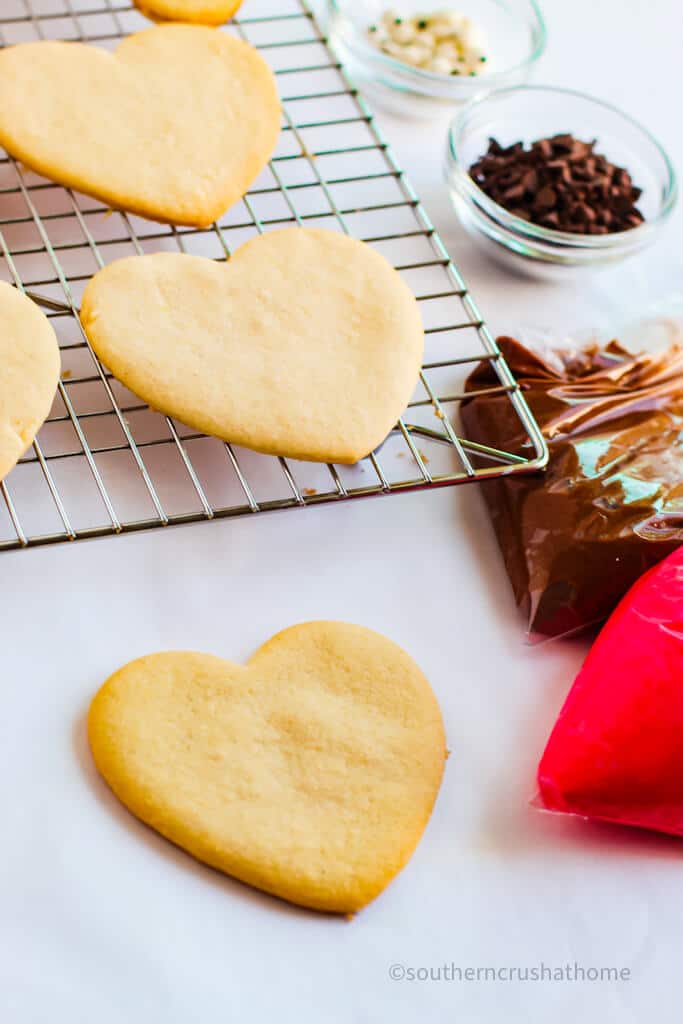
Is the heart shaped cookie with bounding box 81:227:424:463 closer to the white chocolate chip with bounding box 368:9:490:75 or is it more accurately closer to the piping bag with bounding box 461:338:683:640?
the piping bag with bounding box 461:338:683:640

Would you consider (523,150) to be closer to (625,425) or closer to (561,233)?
(561,233)

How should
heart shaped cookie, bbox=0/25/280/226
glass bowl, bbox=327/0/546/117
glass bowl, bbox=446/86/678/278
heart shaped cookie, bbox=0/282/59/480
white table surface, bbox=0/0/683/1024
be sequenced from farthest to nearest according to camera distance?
glass bowl, bbox=327/0/546/117 < glass bowl, bbox=446/86/678/278 < heart shaped cookie, bbox=0/25/280/226 < heart shaped cookie, bbox=0/282/59/480 < white table surface, bbox=0/0/683/1024

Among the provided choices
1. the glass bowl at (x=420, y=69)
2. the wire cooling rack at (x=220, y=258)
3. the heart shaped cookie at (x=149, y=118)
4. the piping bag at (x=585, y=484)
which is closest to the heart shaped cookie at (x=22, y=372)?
the wire cooling rack at (x=220, y=258)

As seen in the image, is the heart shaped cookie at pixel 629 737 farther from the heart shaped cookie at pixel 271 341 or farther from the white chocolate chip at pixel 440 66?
the white chocolate chip at pixel 440 66

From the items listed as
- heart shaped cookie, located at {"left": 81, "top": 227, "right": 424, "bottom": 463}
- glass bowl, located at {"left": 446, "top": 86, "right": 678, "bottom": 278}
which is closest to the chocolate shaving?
glass bowl, located at {"left": 446, "top": 86, "right": 678, "bottom": 278}

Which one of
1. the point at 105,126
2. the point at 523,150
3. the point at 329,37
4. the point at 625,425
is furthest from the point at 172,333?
the point at 329,37

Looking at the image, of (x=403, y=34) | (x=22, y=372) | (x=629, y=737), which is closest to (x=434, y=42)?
(x=403, y=34)

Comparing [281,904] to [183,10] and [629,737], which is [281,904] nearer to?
[629,737]
